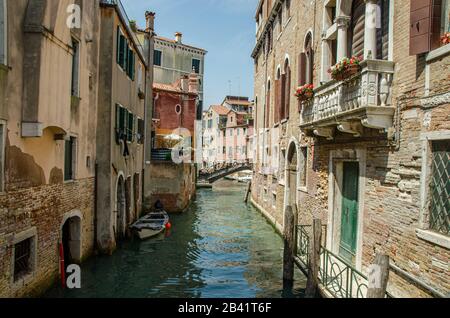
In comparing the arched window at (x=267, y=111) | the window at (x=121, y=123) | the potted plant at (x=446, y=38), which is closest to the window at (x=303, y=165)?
the window at (x=121, y=123)

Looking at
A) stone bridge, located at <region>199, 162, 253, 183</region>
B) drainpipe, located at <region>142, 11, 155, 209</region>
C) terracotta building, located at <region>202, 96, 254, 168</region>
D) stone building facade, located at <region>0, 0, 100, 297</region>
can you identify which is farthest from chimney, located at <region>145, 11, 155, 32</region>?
terracotta building, located at <region>202, 96, 254, 168</region>

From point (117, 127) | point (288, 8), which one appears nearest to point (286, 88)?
point (288, 8)

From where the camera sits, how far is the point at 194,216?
63.3ft

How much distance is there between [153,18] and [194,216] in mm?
10576

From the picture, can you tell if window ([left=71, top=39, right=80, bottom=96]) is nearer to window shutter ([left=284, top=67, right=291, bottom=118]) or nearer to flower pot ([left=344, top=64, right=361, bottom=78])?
flower pot ([left=344, top=64, right=361, bottom=78])

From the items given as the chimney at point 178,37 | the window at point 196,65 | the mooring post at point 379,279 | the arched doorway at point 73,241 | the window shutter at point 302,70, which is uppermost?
the chimney at point 178,37

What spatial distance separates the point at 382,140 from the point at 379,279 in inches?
104

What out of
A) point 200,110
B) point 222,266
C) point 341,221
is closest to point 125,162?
point 222,266

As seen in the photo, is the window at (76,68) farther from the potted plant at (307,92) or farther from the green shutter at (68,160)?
the potted plant at (307,92)

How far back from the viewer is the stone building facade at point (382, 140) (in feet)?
16.6

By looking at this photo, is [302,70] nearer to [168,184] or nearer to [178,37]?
[168,184]

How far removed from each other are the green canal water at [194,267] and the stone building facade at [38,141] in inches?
42.9

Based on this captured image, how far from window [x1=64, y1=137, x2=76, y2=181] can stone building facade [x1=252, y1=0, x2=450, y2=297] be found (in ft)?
18.8

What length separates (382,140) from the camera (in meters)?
6.45
